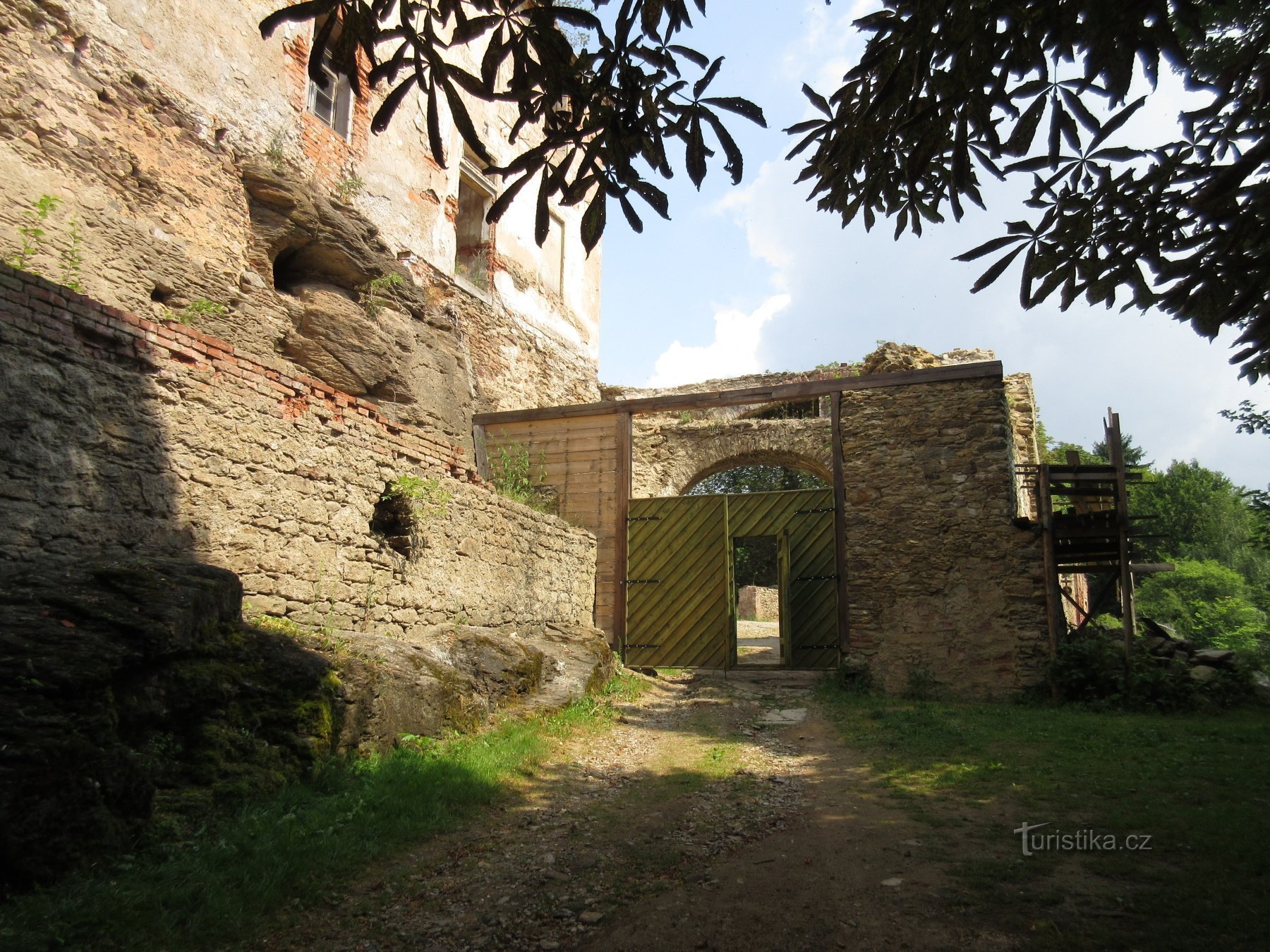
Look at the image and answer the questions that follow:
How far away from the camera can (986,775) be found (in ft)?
16.4

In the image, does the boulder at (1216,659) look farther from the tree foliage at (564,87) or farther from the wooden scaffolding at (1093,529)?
the tree foliage at (564,87)

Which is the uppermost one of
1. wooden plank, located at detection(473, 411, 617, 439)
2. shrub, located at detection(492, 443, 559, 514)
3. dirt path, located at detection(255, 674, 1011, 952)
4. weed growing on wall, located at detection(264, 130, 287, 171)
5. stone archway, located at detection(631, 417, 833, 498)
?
weed growing on wall, located at detection(264, 130, 287, 171)

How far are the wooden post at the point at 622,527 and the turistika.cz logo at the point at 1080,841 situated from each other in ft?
22.8

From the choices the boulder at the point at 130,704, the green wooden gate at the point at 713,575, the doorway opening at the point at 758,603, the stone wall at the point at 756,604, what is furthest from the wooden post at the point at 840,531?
the stone wall at the point at 756,604

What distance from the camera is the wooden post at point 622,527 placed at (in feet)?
34.2

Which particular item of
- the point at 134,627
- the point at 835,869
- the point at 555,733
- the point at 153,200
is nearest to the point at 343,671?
the point at 134,627

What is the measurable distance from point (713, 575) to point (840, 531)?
187 cm

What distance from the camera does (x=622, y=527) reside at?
10.6 meters

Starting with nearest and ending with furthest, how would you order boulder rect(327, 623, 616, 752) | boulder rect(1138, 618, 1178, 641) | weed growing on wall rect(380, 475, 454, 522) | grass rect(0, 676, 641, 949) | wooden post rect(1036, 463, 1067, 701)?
grass rect(0, 676, 641, 949) → boulder rect(327, 623, 616, 752) → weed growing on wall rect(380, 475, 454, 522) → wooden post rect(1036, 463, 1067, 701) → boulder rect(1138, 618, 1178, 641)

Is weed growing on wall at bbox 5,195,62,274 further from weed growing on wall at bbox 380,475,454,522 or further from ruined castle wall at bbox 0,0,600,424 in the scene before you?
weed growing on wall at bbox 380,475,454,522

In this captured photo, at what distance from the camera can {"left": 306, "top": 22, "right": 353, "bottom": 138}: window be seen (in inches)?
416

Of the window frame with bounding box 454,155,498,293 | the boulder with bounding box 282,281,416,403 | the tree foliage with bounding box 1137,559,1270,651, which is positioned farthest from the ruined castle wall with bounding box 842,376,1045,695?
the tree foliage with bounding box 1137,559,1270,651

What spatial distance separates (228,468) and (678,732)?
14.0 ft

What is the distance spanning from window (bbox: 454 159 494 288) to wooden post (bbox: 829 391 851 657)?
7536 mm
